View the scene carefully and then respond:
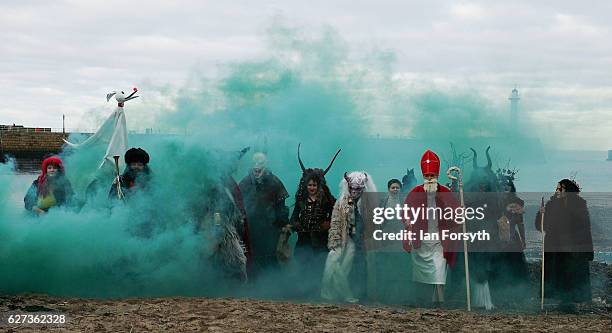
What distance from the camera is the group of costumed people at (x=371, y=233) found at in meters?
10.9

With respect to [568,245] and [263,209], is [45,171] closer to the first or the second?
[263,209]

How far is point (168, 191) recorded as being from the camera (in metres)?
11.3

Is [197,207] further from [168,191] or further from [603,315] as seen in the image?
[603,315]

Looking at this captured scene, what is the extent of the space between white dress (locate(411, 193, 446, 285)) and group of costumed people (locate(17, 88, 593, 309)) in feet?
0.05

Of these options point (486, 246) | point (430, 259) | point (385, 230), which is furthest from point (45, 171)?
point (486, 246)

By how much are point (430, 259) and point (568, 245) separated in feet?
6.55

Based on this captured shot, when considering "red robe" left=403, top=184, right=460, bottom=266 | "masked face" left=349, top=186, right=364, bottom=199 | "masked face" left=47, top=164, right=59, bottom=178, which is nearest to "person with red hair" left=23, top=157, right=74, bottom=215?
"masked face" left=47, top=164, right=59, bottom=178

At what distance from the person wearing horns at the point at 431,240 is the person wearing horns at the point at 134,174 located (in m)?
3.78

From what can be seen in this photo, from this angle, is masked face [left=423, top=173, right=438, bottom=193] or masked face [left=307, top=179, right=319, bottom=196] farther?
masked face [left=307, top=179, right=319, bottom=196]

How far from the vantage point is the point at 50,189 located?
38.6 feet

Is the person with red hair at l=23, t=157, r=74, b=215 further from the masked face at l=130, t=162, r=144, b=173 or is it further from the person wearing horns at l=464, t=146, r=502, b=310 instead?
the person wearing horns at l=464, t=146, r=502, b=310

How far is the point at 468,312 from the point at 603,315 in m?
1.82

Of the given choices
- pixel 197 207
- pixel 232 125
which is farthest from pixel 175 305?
pixel 232 125

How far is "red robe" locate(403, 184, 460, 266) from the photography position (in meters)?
10.8
